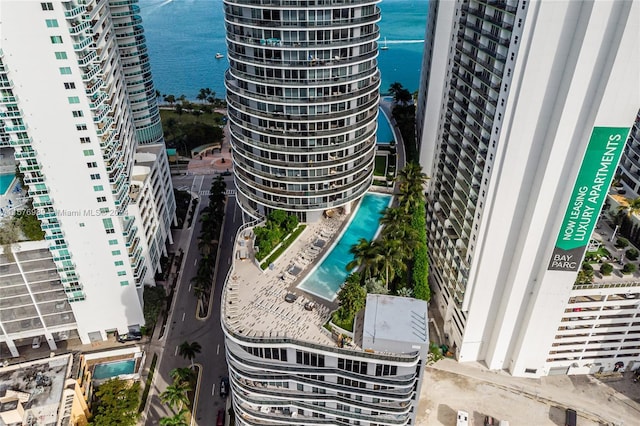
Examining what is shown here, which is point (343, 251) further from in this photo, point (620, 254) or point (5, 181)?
point (5, 181)

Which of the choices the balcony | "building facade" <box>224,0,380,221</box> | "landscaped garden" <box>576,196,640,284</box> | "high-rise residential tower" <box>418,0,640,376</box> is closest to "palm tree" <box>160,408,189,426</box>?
"building facade" <box>224,0,380,221</box>

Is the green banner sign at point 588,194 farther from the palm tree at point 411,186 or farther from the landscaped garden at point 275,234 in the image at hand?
the landscaped garden at point 275,234

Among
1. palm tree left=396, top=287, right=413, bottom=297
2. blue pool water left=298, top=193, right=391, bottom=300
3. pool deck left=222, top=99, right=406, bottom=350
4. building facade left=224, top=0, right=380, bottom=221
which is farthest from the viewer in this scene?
building facade left=224, top=0, right=380, bottom=221

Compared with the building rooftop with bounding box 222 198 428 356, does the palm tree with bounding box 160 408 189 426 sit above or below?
below

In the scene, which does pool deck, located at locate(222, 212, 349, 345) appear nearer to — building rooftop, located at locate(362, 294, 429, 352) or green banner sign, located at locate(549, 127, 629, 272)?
building rooftop, located at locate(362, 294, 429, 352)

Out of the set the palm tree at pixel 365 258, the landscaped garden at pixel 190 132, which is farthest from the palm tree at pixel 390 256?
the landscaped garden at pixel 190 132

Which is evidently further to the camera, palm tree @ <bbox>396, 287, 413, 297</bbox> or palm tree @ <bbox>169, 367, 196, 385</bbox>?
palm tree @ <bbox>169, 367, 196, 385</bbox>
